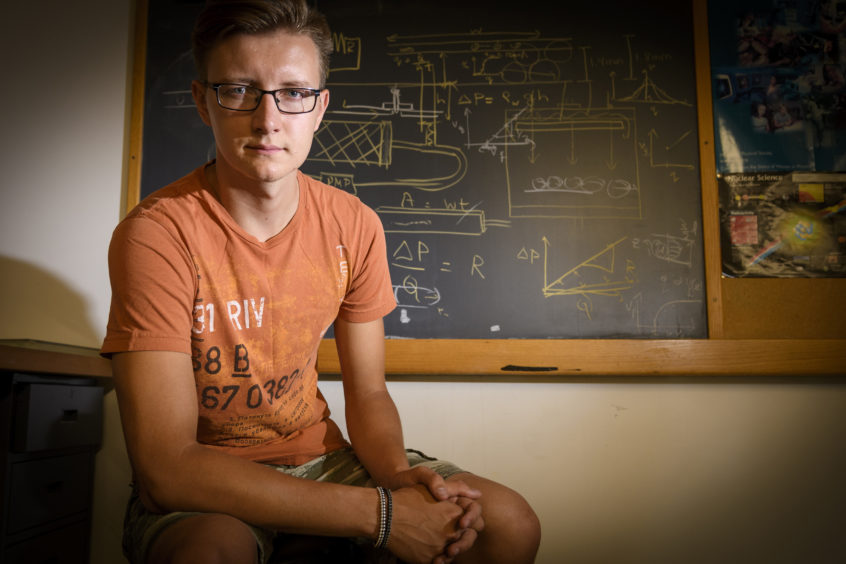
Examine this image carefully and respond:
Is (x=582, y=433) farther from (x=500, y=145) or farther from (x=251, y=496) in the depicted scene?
(x=251, y=496)

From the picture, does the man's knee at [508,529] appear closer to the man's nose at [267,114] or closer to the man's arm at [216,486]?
the man's arm at [216,486]

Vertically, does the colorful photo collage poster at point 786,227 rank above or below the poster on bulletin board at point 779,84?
below

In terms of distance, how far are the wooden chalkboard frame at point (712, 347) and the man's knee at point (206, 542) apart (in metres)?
1.10

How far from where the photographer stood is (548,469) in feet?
6.62

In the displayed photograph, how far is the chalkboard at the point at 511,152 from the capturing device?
2.06m

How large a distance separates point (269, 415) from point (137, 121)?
5.16ft

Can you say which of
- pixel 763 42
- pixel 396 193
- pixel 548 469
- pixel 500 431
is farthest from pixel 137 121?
pixel 763 42

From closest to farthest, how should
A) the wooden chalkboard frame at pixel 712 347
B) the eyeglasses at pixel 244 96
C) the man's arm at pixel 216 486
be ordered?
1. the man's arm at pixel 216 486
2. the eyeglasses at pixel 244 96
3. the wooden chalkboard frame at pixel 712 347

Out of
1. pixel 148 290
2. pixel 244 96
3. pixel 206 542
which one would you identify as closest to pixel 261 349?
pixel 148 290

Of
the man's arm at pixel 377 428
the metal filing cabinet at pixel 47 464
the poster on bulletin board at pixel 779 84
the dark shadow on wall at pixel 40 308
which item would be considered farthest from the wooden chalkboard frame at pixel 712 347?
the dark shadow on wall at pixel 40 308

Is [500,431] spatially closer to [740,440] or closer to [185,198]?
[740,440]

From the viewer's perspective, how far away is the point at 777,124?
2.08 m

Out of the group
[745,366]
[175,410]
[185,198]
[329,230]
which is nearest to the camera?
[175,410]

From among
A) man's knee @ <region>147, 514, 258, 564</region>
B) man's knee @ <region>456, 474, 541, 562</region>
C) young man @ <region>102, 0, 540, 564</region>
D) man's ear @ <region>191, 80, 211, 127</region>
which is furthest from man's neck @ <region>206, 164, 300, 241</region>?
man's knee @ <region>456, 474, 541, 562</region>
